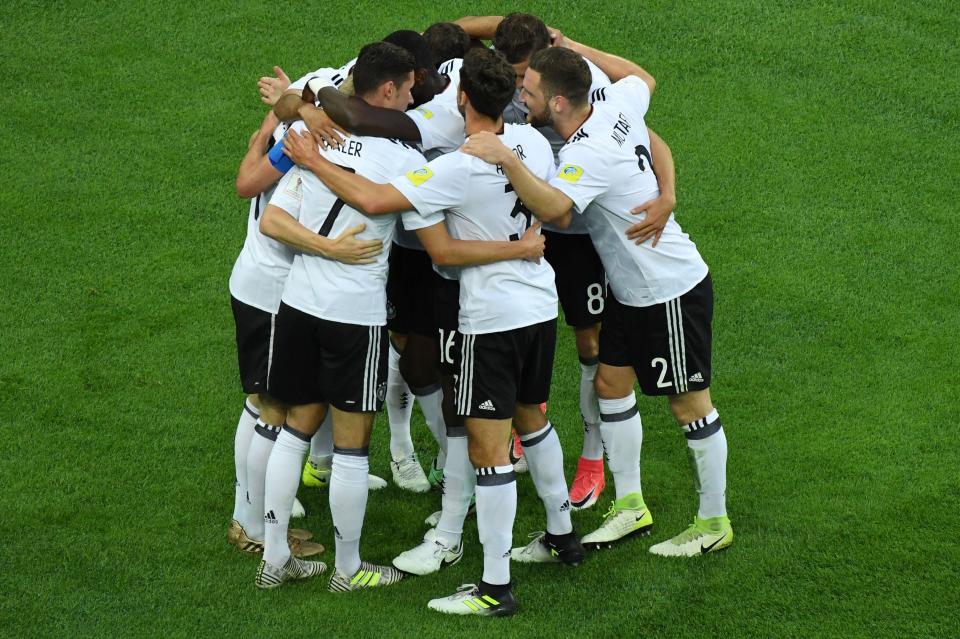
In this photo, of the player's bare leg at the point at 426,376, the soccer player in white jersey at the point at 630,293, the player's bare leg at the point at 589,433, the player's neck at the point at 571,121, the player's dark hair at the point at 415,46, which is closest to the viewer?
the soccer player in white jersey at the point at 630,293

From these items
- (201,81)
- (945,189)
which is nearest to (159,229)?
(201,81)

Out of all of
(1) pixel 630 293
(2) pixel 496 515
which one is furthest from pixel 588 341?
(2) pixel 496 515

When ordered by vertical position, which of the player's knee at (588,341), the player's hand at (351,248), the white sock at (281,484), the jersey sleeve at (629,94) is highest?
the jersey sleeve at (629,94)

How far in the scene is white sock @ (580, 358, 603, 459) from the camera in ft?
20.5

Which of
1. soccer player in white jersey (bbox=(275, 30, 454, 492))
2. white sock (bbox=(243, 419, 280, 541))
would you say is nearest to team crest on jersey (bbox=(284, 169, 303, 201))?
soccer player in white jersey (bbox=(275, 30, 454, 492))

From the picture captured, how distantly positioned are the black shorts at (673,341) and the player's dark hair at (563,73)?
1.02m

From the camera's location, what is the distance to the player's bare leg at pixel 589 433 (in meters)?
6.21

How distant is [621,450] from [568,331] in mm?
2248

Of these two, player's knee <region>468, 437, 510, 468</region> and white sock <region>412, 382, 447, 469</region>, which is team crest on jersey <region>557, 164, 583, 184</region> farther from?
white sock <region>412, 382, 447, 469</region>

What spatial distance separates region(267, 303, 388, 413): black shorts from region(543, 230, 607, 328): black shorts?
1210 mm

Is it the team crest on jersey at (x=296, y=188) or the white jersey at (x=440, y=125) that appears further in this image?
the white jersey at (x=440, y=125)

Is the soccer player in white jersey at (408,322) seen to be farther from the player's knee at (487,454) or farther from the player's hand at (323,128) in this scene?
the player's knee at (487,454)

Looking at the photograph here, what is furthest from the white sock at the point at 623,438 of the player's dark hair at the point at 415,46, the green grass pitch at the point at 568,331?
the player's dark hair at the point at 415,46

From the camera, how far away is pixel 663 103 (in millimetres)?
10242
